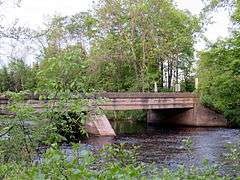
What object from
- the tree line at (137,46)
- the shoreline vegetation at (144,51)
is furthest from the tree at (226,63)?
the tree line at (137,46)

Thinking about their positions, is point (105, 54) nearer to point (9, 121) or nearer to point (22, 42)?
point (22, 42)

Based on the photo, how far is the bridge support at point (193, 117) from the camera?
38938mm

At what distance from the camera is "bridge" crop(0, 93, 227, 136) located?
3247cm

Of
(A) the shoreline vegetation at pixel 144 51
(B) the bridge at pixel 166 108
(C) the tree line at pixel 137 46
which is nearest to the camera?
(A) the shoreline vegetation at pixel 144 51

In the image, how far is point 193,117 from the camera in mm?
39500

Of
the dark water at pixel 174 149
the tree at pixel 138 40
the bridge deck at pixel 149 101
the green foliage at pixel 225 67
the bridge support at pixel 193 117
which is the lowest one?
the dark water at pixel 174 149

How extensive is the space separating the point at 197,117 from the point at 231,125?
3.02 m

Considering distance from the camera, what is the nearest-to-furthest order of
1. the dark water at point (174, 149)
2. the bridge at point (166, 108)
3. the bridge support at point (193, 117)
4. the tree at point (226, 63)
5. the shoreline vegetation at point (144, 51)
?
the dark water at point (174, 149) → the tree at point (226, 63) → the shoreline vegetation at point (144, 51) → the bridge at point (166, 108) → the bridge support at point (193, 117)

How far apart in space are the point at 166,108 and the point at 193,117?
3.06 metres

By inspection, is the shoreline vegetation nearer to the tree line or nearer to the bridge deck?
the tree line

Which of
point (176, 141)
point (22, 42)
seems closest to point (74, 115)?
point (22, 42)

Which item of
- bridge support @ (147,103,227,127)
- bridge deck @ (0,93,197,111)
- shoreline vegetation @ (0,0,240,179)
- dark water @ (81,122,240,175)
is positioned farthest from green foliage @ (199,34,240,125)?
bridge support @ (147,103,227,127)

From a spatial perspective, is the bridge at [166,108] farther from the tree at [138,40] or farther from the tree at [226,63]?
the tree at [226,63]

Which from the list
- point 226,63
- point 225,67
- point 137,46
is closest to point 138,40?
point 137,46
